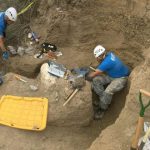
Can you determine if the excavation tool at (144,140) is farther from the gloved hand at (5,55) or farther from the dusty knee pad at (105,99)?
the gloved hand at (5,55)

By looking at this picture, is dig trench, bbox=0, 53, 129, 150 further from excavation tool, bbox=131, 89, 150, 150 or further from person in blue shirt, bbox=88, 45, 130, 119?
excavation tool, bbox=131, 89, 150, 150

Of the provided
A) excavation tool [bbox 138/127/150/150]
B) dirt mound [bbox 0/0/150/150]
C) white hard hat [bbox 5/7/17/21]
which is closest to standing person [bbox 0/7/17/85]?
white hard hat [bbox 5/7/17/21]

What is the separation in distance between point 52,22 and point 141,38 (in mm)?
2479

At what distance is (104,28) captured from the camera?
10.7 meters

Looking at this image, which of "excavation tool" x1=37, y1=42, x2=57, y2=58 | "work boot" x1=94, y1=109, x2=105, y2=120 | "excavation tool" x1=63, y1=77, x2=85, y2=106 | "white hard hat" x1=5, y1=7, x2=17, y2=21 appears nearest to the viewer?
"excavation tool" x1=63, y1=77, x2=85, y2=106

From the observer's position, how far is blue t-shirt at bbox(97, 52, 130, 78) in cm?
950

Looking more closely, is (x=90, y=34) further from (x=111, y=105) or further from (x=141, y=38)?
(x=111, y=105)

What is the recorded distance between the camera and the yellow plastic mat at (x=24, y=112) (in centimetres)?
837

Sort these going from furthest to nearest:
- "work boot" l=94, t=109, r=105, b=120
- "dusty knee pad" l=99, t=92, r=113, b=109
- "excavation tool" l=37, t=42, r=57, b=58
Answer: "excavation tool" l=37, t=42, r=57, b=58, "work boot" l=94, t=109, r=105, b=120, "dusty knee pad" l=99, t=92, r=113, b=109

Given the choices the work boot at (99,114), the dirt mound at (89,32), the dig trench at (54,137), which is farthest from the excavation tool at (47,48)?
the dig trench at (54,137)

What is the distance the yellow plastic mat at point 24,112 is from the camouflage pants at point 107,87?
151 centimetres

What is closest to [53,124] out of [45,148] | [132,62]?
[45,148]

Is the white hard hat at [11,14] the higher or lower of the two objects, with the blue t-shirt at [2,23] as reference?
higher

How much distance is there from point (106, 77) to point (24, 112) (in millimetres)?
2366
